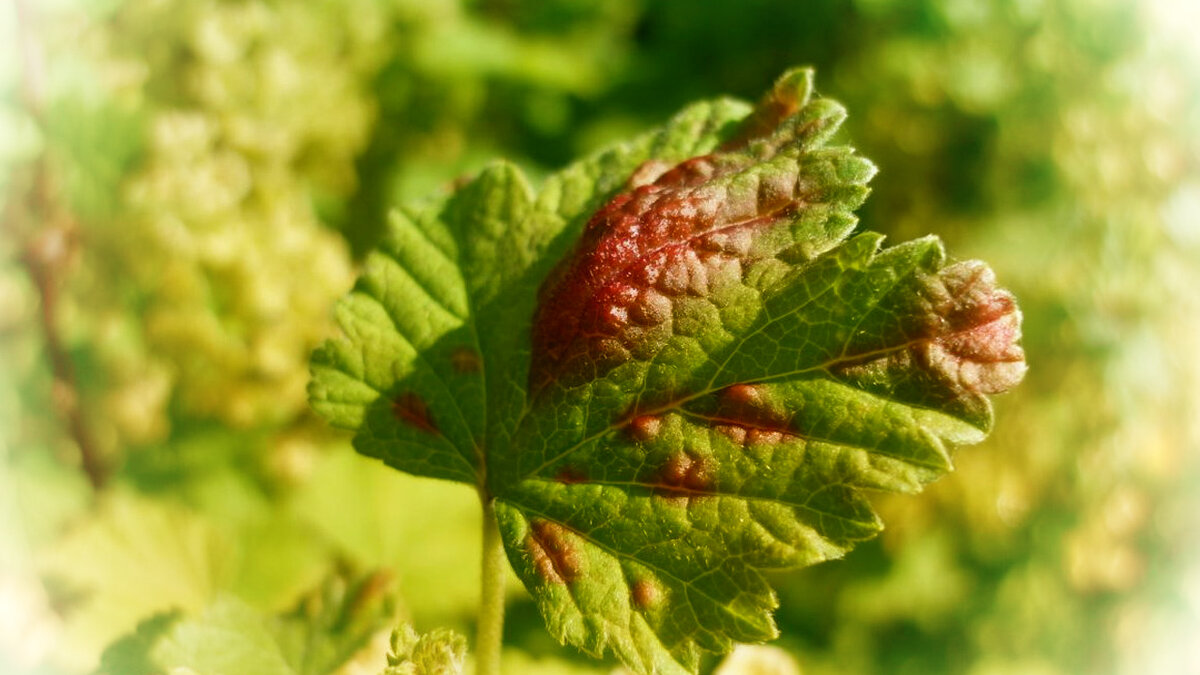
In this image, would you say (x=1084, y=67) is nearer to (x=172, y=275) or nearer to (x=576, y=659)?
(x=576, y=659)

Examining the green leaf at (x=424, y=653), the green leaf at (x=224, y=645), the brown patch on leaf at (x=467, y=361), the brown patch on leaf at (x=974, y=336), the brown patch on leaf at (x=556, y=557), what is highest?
the brown patch on leaf at (x=467, y=361)

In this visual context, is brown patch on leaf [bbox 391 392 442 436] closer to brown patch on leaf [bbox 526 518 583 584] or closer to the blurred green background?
brown patch on leaf [bbox 526 518 583 584]

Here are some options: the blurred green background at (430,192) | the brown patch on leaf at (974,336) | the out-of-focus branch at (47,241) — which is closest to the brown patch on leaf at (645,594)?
the brown patch on leaf at (974,336)

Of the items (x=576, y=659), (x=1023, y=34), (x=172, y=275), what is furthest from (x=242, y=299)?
(x=1023, y=34)

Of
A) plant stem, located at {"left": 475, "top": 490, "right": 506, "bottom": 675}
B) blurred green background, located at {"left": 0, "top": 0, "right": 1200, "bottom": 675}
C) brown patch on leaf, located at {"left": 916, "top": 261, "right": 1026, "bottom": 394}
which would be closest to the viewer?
brown patch on leaf, located at {"left": 916, "top": 261, "right": 1026, "bottom": 394}

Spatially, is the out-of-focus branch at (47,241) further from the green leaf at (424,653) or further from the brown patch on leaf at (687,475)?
the brown patch on leaf at (687,475)

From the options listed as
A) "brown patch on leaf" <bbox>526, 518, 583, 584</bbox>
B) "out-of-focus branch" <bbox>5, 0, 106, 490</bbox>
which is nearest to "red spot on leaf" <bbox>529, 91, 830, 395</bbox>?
"brown patch on leaf" <bbox>526, 518, 583, 584</bbox>

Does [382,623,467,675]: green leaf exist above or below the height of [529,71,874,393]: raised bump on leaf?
below

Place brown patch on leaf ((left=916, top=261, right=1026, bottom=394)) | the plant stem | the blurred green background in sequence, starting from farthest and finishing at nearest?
the blurred green background, the plant stem, brown patch on leaf ((left=916, top=261, right=1026, bottom=394))

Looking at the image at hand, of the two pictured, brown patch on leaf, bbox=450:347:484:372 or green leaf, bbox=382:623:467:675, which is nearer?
green leaf, bbox=382:623:467:675
